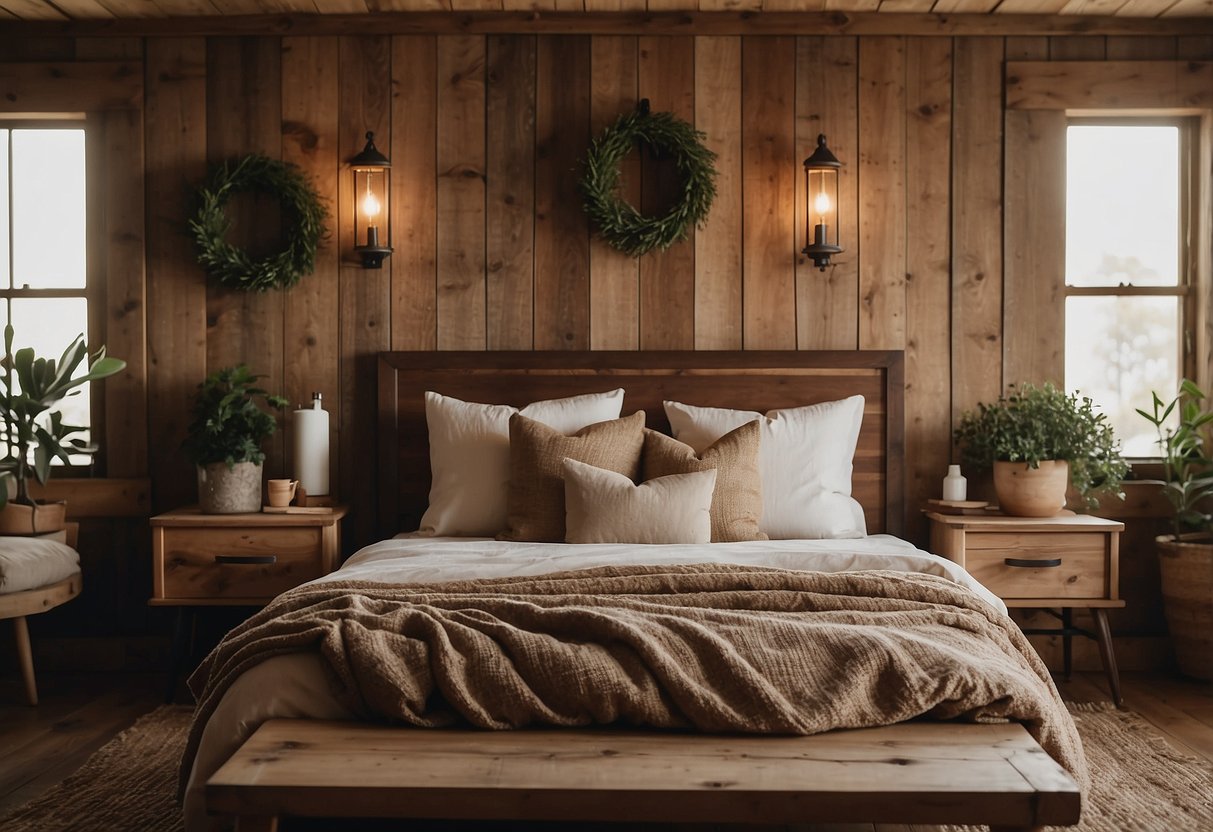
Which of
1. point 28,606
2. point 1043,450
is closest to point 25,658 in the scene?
point 28,606

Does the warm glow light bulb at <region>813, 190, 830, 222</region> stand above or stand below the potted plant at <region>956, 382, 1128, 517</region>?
above

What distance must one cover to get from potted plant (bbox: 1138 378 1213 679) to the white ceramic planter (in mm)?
3277

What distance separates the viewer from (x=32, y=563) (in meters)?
3.27

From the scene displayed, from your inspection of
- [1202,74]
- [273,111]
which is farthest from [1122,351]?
[273,111]

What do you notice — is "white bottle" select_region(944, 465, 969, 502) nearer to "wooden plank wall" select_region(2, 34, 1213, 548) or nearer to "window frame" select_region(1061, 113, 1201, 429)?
"wooden plank wall" select_region(2, 34, 1213, 548)

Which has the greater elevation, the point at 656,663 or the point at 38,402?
the point at 38,402

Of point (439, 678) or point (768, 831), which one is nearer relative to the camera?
point (439, 678)

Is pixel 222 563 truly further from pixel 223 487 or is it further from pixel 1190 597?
pixel 1190 597

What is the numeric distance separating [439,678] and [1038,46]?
11.1ft

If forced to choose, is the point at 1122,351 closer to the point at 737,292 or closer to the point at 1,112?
the point at 737,292

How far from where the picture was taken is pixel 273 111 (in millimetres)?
3746

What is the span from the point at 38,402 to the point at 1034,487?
3.54 m

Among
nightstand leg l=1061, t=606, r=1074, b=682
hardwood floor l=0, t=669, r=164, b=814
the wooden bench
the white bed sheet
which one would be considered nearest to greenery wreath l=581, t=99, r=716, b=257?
the white bed sheet

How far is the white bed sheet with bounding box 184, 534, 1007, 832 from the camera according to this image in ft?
6.41
